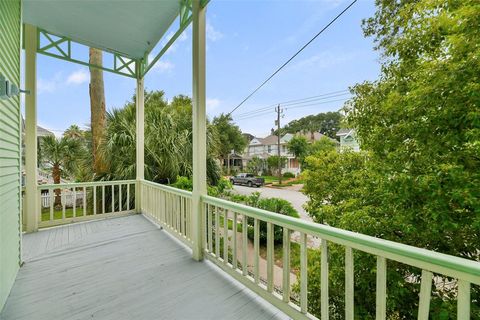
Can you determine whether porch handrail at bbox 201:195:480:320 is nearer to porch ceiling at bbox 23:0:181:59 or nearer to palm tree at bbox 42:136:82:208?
porch ceiling at bbox 23:0:181:59

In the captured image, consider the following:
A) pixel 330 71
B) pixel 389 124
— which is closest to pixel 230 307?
pixel 389 124

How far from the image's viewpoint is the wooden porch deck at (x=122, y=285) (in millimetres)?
1758

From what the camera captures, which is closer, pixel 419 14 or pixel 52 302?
pixel 52 302

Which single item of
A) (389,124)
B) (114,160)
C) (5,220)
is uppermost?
(389,124)

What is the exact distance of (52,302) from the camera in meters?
1.88

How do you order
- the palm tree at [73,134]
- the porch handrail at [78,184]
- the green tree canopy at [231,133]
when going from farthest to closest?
the green tree canopy at [231,133] → the palm tree at [73,134] → the porch handrail at [78,184]

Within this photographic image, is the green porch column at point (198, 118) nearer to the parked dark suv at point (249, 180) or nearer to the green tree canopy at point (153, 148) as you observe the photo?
the green tree canopy at point (153, 148)

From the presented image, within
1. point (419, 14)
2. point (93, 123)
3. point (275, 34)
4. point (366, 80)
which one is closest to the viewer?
point (419, 14)

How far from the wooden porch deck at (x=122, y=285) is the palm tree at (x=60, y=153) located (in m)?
5.93

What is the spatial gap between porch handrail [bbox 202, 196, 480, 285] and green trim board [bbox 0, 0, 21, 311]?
6.78 ft

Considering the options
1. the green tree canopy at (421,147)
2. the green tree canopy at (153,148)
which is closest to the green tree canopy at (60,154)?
the green tree canopy at (153,148)

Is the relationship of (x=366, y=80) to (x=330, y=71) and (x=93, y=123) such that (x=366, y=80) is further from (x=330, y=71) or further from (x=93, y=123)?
(x=93, y=123)

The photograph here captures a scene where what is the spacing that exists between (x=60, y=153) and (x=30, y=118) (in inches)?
229

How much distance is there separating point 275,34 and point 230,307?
23.9 feet
